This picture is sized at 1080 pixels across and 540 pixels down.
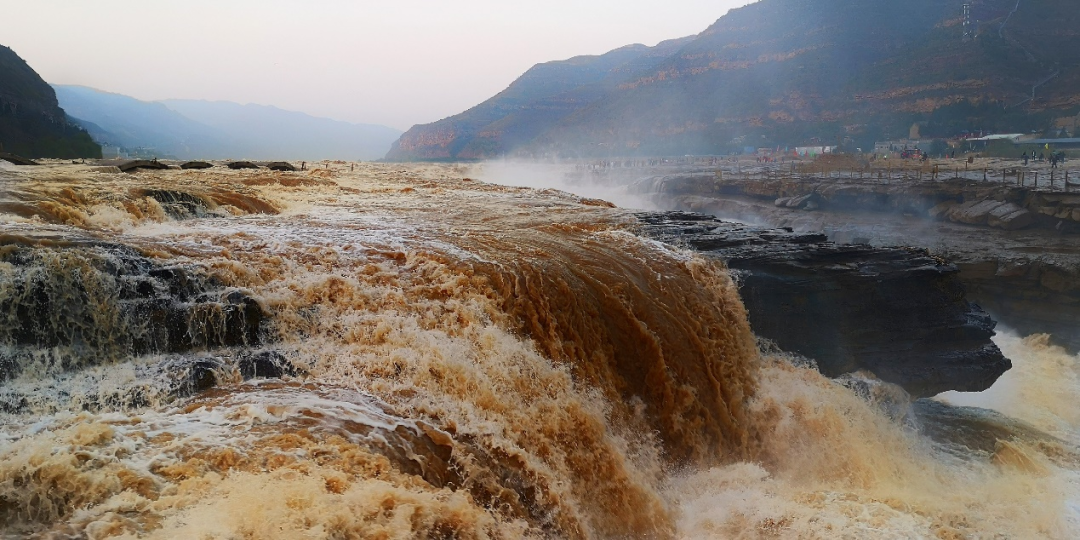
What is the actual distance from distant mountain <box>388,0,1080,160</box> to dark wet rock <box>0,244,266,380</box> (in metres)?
63.6

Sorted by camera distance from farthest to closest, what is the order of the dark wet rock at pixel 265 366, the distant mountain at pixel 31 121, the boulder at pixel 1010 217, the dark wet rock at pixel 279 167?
the distant mountain at pixel 31 121, the dark wet rock at pixel 279 167, the boulder at pixel 1010 217, the dark wet rock at pixel 265 366

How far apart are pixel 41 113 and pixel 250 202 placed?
28.3 meters

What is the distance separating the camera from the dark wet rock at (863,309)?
10.3 m

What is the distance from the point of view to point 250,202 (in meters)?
12.8

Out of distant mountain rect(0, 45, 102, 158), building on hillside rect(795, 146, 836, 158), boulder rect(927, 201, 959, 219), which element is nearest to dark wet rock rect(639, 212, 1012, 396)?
boulder rect(927, 201, 959, 219)

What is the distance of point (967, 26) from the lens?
248 feet

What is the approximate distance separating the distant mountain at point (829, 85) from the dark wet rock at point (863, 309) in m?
53.8

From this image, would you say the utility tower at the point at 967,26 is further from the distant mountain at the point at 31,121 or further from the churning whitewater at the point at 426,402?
the distant mountain at the point at 31,121

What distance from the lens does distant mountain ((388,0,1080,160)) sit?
64.1 metres

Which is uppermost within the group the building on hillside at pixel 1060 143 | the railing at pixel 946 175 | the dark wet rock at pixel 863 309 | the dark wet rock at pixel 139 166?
the building on hillside at pixel 1060 143

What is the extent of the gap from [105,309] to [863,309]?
10116 millimetres

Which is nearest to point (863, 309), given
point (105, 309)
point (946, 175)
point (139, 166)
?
point (105, 309)

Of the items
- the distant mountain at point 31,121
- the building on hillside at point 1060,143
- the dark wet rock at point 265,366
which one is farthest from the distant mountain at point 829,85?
the dark wet rock at point 265,366

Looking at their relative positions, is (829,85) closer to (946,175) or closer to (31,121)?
(946,175)
